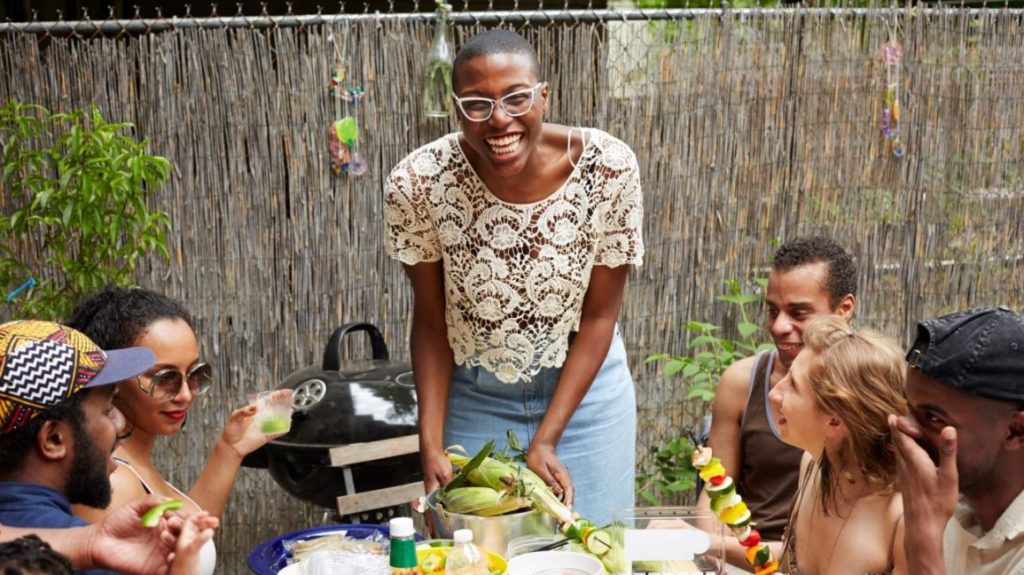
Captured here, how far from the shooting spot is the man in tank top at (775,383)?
3445mm

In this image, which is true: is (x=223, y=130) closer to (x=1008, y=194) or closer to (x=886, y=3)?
(x=886, y=3)

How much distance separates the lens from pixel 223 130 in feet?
15.7

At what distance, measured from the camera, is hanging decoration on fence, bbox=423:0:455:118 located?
478cm

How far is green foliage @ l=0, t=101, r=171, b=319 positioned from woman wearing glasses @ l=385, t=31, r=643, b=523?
156cm

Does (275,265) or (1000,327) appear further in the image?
(275,265)

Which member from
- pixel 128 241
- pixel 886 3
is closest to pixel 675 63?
pixel 886 3

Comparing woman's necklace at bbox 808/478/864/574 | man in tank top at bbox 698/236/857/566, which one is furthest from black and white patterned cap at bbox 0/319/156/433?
man in tank top at bbox 698/236/857/566

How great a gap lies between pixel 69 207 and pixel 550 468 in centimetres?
233

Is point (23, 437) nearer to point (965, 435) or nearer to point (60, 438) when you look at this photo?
point (60, 438)

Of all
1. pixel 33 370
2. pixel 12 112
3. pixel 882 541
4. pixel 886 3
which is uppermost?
pixel 886 3

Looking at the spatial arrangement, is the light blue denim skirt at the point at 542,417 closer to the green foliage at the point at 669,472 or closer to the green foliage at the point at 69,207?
the green foliage at the point at 69,207

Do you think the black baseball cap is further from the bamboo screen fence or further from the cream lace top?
the bamboo screen fence

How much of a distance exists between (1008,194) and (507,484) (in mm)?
4301

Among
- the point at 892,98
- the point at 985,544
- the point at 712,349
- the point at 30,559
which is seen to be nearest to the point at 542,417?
the point at 985,544
